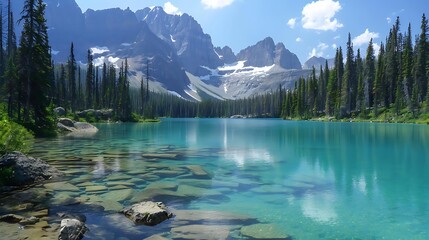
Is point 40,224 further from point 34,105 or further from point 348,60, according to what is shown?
point 348,60

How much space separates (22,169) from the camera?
18.4m

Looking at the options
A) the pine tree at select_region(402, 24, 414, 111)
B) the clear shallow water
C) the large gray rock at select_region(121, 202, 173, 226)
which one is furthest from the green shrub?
the pine tree at select_region(402, 24, 414, 111)

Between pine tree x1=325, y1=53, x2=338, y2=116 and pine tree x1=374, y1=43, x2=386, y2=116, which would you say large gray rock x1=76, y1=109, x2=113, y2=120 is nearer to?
pine tree x1=325, y1=53, x2=338, y2=116

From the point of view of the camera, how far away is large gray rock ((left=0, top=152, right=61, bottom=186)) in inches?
695

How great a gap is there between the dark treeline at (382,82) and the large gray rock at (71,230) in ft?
336

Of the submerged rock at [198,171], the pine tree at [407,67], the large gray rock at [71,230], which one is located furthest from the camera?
the pine tree at [407,67]

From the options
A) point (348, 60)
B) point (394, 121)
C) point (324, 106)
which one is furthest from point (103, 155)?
point (324, 106)

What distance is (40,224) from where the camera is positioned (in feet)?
39.7

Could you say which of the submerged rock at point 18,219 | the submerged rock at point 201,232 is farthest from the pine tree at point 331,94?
the submerged rock at point 18,219

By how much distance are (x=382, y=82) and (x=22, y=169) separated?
122 meters

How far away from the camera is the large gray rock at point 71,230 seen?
10.7 meters

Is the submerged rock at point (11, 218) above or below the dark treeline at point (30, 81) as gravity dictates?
below

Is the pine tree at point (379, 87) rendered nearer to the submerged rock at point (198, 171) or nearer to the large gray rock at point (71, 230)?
the submerged rock at point (198, 171)

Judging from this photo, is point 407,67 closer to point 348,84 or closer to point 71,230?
point 348,84
